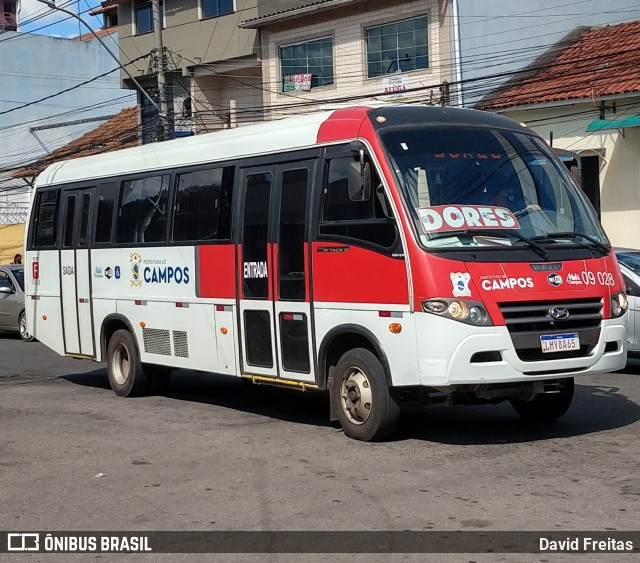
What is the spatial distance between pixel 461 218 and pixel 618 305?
1711mm

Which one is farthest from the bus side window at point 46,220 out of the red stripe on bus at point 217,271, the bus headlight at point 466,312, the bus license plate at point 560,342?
the bus license plate at point 560,342

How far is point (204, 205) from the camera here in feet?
37.8

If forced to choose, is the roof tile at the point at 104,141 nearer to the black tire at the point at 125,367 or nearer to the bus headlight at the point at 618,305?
the black tire at the point at 125,367

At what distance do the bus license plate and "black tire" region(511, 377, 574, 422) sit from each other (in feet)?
2.98

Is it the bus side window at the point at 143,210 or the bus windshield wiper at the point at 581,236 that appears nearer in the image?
the bus windshield wiper at the point at 581,236

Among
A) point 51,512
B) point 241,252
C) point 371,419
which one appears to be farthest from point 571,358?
point 51,512

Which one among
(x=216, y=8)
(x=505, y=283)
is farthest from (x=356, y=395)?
(x=216, y=8)

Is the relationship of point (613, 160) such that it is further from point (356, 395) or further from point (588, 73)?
point (356, 395)

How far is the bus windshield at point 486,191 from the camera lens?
8844 mm

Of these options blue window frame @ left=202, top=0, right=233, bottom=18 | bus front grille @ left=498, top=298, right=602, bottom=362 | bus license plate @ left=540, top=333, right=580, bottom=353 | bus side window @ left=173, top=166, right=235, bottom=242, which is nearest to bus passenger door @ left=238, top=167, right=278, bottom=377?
bus side window @ left=173, top=166, right=235, bottom=242

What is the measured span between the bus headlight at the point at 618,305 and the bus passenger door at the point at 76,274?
7035 mm

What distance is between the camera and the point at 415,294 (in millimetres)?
8695

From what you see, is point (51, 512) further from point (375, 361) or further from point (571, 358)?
point (571, 358)

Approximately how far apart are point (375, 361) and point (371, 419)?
1.65 feet
